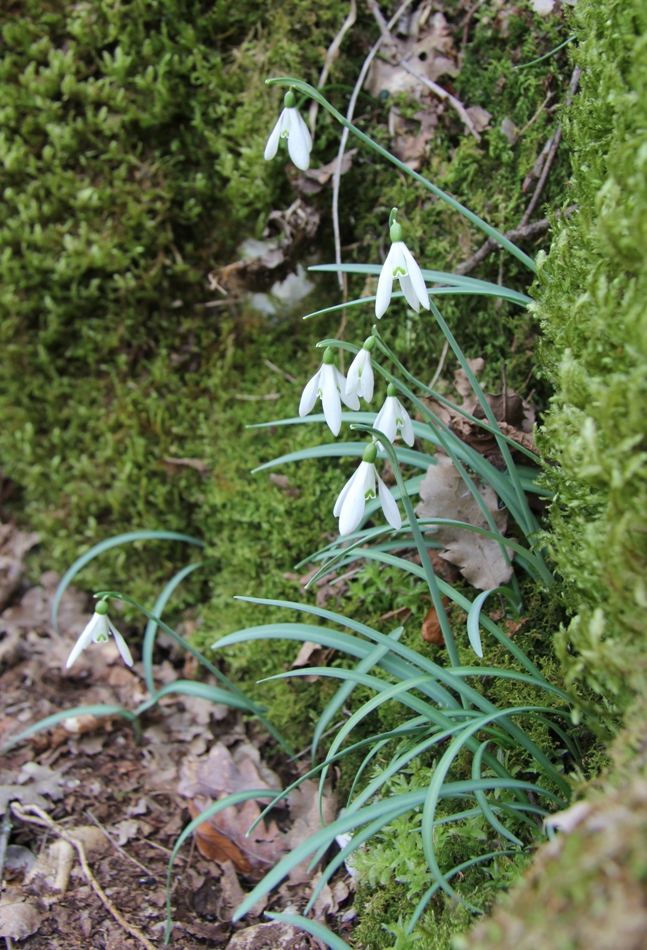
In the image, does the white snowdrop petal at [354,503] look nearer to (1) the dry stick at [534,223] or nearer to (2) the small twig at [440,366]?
(2) the small twig at [440,366]

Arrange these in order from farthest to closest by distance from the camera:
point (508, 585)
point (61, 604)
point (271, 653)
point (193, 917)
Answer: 1. point (61, 604)
2. point (271, 653)
3. point (508, 585)
4. point (193, 917)

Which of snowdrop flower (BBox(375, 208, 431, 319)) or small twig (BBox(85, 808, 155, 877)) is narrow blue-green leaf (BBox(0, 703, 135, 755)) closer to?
small twig (BBox(85, 808, 155, 877))

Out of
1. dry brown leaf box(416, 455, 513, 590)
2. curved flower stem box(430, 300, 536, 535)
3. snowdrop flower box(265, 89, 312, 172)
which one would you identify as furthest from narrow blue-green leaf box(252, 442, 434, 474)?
snowdrop flower box(265, 89, 312, 172)

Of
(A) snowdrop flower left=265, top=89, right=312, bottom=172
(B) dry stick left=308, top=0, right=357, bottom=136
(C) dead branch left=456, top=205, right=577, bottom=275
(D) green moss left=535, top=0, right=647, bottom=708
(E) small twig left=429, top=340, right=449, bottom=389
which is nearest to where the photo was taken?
(D) green moss left=535, top=0, right=647, bottom=708

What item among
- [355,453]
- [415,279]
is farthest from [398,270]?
[355,453]

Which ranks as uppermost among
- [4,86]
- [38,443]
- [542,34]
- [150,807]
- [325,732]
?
[542,34]

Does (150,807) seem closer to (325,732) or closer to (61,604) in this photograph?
(325,732)

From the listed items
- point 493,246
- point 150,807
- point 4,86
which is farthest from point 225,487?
point 4,86
